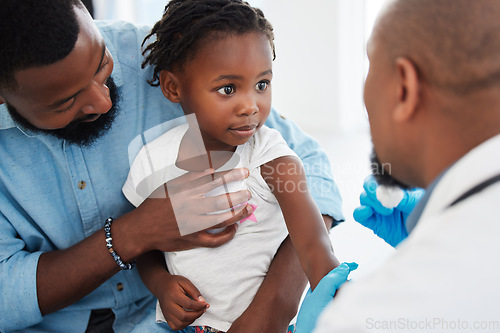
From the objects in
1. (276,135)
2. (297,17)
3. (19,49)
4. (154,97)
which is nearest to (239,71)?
(276,135)

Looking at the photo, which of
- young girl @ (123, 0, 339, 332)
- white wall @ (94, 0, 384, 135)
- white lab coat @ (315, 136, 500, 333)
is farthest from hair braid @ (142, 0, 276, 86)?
white wall @ (94, 0, 384, 135)

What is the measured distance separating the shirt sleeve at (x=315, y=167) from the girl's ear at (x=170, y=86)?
0.26m

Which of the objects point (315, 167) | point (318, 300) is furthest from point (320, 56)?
point (318, 300)

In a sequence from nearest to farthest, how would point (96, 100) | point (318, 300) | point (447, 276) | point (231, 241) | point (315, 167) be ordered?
point (447, 276) < point (318, 300) < point (96, 100) < point (231, 241) < point (315, 167)

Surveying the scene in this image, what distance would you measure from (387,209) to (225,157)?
1.28ft

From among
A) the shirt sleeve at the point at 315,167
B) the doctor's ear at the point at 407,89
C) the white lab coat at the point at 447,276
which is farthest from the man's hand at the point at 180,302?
the doctor's ear at the point at 407,89

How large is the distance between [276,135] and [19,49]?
0.57 m

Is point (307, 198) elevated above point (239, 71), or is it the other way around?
point (239, 71)

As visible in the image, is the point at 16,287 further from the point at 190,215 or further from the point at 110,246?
the point at 190,215

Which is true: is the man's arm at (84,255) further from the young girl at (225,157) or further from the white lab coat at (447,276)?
the white lab coat at (447,276)

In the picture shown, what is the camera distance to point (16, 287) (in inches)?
39.5

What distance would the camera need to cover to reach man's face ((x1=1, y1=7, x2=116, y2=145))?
0.85m

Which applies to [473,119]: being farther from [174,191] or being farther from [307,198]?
[174,191]

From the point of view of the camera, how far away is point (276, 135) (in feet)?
3.67
